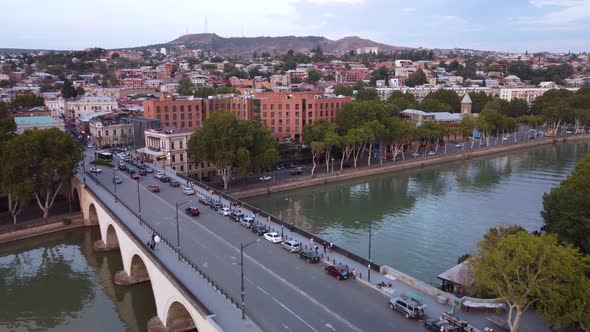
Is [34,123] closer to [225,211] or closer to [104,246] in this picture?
[104,246]

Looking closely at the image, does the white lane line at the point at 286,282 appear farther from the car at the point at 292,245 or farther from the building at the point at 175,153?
the building at the point at 175,153

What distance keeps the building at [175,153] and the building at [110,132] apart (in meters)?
16.3

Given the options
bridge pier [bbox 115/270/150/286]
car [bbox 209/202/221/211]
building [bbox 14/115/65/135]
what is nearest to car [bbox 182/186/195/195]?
A: car [bbox 209/202/221/211]

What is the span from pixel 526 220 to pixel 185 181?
3197 cm

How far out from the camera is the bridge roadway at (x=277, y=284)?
2003 centimetres

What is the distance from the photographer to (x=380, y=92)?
13212 centimetres

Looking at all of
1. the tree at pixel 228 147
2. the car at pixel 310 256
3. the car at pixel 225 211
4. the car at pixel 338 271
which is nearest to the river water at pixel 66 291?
the car at pixel 225 211

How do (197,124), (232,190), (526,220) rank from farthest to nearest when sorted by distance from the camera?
(197,124), (232,190), (526,220)

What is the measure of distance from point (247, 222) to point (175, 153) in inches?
1082

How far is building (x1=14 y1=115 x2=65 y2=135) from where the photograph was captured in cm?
6567

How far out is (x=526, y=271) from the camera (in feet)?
61.7

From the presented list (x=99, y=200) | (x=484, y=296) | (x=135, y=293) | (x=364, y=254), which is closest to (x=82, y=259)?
(x=99, y=200)

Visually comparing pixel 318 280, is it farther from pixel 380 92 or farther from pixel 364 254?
pixel 380 92

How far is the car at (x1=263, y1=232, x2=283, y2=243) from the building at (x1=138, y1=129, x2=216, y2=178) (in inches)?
1163
